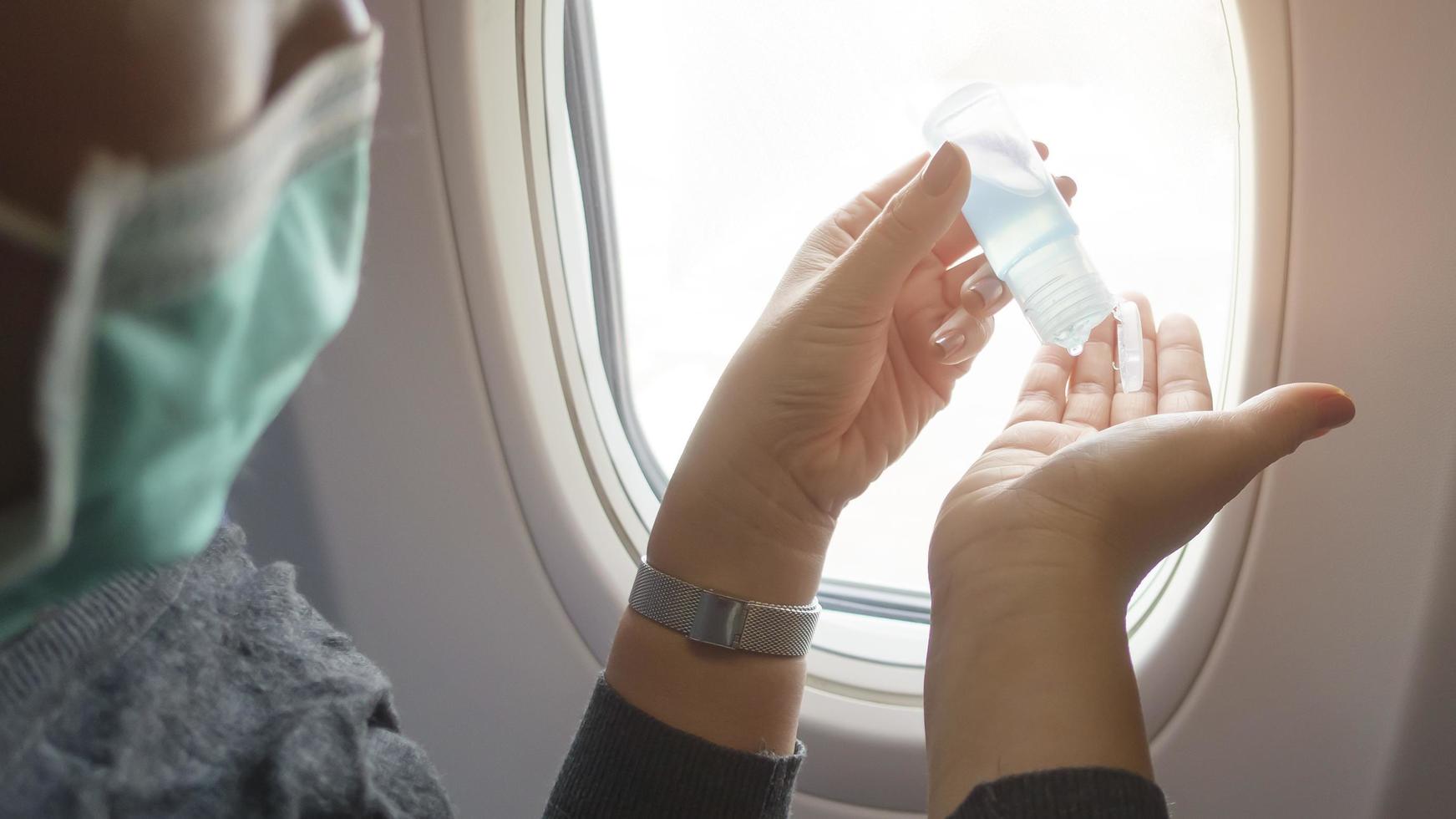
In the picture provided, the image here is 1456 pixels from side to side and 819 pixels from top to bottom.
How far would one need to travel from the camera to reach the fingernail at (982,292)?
0.87 meters

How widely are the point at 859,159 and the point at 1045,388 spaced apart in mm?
365

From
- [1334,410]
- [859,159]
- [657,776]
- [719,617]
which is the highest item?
[859,159]

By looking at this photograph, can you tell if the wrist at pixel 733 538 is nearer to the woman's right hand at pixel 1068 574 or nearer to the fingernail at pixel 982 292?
the woman's right hand at pixel 1068 574

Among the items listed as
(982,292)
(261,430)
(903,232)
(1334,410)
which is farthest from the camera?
(982,292)

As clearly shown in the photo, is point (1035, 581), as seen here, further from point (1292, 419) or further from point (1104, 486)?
point (1292, 419)

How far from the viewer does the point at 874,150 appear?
1.12 meters

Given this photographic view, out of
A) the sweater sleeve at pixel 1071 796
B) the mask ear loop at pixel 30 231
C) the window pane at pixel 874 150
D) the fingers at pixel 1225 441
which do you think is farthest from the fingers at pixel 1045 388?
the mask ear loop at pixel 30 231

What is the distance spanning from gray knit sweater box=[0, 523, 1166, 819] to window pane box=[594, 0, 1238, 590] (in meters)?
0.64

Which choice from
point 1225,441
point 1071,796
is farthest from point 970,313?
point 1071,796

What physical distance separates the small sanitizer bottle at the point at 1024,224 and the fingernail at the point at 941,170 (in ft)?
0.29

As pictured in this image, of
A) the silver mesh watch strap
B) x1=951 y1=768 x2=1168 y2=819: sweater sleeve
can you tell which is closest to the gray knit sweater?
x1=951 y1=768 x2=1168 y2=819: sweater sleeve

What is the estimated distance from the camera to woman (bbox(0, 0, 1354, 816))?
1.18 feet

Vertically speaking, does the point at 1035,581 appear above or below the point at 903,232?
below

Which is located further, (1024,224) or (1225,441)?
(1024,224)
